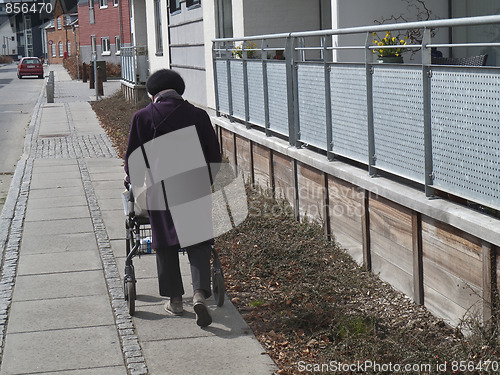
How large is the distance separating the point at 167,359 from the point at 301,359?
0.82 meters

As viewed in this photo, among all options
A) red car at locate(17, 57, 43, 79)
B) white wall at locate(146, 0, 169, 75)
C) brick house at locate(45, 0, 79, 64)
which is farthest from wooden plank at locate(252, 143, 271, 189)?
brick house at locate(45, 0, 79, 64)

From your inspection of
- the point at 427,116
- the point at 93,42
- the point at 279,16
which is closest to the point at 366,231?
the point at 427,116

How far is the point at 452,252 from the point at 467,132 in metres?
0.76

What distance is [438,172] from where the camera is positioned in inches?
224

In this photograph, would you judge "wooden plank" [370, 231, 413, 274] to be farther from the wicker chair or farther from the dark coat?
the wicker chair

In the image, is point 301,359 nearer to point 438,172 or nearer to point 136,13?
point 438,172

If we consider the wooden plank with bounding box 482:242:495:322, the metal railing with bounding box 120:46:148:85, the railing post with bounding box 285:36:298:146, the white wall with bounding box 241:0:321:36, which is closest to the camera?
the wooden plank with bounding box 482:242:495:322

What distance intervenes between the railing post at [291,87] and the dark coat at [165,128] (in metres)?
3.04

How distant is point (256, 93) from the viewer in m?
10.7

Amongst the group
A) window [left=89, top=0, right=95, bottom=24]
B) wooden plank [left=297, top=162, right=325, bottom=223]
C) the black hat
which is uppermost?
window [left=89, top=0, right=95, bottom=24]

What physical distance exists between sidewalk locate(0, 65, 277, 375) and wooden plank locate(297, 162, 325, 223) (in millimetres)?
1544

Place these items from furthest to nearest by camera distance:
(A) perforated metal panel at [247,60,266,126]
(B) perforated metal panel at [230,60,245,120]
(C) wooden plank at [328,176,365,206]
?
(B) perforated metal panel at [230,60,245,120]
(A) perforated metal panel at [247,60,266,126]
(C) wooden plank at [328,176,365,206]

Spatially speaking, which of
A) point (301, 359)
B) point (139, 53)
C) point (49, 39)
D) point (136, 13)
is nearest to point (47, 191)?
point (301, 359)

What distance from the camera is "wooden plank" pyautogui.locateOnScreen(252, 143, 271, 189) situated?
10.1m
